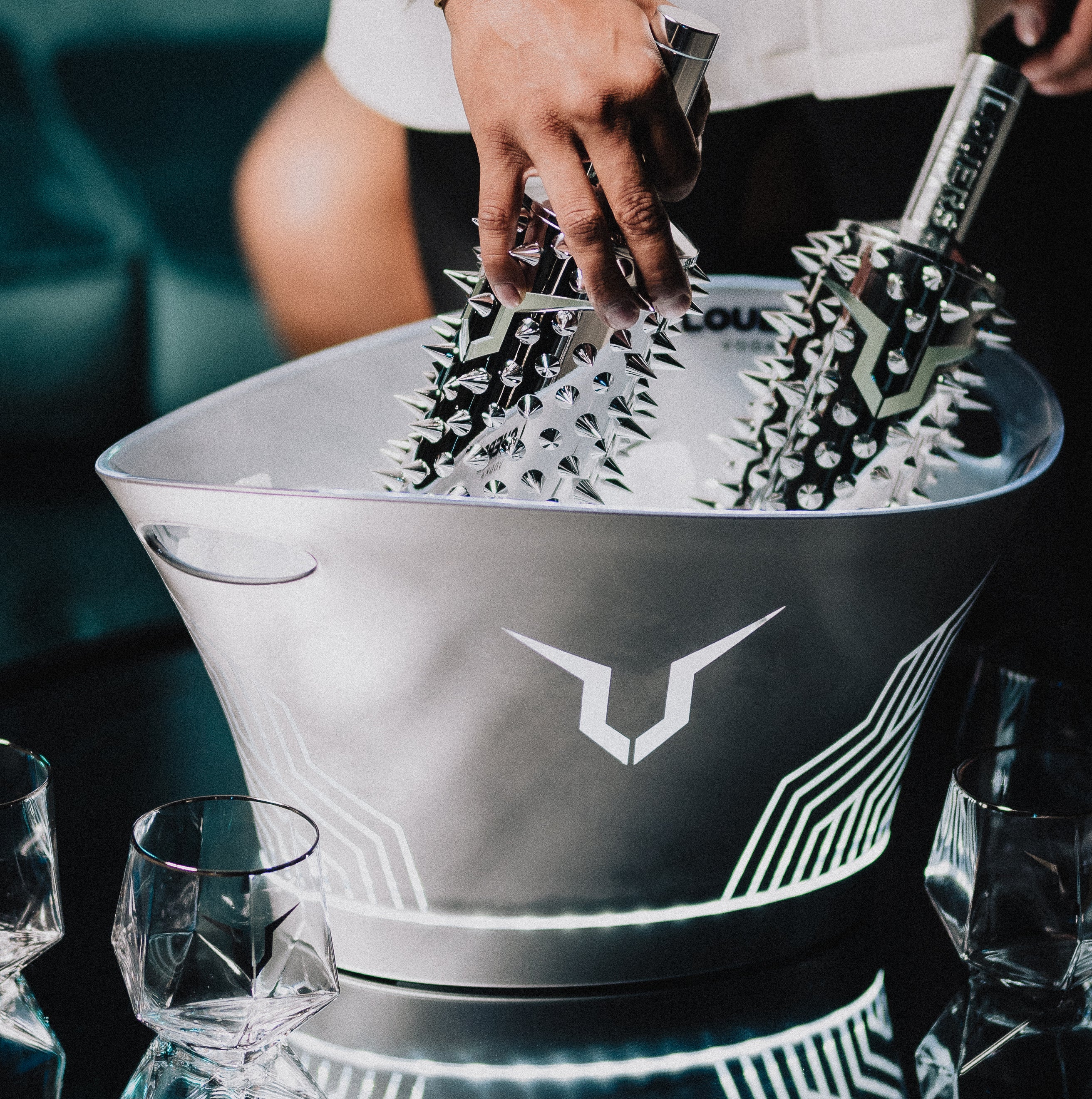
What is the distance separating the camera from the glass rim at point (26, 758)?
35 centimetres

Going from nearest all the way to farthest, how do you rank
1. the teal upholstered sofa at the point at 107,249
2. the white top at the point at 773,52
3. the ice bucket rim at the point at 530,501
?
the ice bucket rim at the point at 530,501, the white top at the point at 773,52, the teal upholstered sofa at the point at 107,249

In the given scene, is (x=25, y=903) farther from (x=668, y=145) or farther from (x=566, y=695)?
(x=668, y=145)

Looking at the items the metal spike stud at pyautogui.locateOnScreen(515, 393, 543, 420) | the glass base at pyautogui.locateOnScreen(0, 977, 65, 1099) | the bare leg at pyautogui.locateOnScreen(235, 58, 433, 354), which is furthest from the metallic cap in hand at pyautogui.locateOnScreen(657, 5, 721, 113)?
the bare leg at pyautogui.locateOnScreen(235, 58, 433, 354)

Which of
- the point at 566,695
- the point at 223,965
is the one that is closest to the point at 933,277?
the point at 566,695

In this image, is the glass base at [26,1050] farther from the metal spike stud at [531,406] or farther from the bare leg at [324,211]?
the bare leg at [324,211]

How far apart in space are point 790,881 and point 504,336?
0.68 ft

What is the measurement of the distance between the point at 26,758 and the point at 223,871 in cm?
12

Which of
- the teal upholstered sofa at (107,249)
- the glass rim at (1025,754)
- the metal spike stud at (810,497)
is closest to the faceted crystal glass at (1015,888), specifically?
the glass rim at (1025,754)

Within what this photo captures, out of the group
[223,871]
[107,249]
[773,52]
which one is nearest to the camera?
[223,871]

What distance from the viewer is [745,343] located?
59 cm

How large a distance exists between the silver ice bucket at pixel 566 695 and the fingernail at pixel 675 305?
0.09m

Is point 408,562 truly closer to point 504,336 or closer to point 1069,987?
point 504,336

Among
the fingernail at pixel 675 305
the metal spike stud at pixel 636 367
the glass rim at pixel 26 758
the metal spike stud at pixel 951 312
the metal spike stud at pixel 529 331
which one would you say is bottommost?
the glass rim at pixel 26 758

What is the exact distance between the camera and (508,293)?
1.25ft
